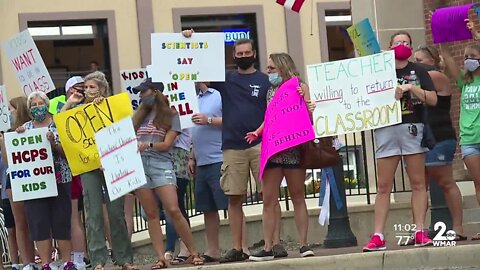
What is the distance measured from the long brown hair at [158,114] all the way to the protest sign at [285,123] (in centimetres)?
93

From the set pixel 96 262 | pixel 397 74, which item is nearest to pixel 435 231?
pixel 397 74

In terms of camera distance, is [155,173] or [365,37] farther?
[365,37]

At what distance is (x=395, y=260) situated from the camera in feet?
33.7

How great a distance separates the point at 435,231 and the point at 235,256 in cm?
209

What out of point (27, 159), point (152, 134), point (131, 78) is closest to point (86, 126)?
point (152, 134)

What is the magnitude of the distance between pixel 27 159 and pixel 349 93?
3168mm

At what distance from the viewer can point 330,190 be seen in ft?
41.1

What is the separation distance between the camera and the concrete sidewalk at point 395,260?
10.2 meters

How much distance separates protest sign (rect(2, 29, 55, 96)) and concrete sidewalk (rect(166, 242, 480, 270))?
3801 mm

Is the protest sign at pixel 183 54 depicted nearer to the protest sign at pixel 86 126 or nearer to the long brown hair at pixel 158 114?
the long brown hair at pixel 158 114

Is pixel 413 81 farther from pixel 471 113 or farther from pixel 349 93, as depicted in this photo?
pixel 471 113

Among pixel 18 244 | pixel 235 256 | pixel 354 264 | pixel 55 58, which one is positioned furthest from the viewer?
pixel 55 58

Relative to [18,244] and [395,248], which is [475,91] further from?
[18,244]

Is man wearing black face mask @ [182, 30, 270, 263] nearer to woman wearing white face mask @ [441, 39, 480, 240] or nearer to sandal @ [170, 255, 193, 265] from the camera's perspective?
sandal @ [170, 255, 193, 265]
